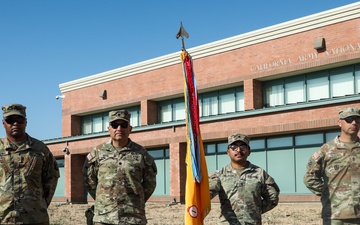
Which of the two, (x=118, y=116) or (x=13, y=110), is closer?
(x=13, y=110)

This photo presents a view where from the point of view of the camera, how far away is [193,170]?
7559 millimetres

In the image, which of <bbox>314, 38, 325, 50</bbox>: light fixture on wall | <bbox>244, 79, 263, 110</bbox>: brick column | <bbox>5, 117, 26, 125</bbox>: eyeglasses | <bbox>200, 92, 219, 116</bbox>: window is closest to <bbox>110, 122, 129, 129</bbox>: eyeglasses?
<bbox>5, 117, 26, 125</bbox>: eyeglasses

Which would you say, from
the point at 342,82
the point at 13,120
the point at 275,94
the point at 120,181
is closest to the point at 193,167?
the point at 120,181

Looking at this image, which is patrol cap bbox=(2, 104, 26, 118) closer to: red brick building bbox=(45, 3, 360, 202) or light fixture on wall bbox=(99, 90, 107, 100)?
red brick building bbox=(45, 3, 360, 202)

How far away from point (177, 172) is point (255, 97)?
546 centimetres

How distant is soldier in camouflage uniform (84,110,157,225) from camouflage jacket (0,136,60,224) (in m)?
0.66

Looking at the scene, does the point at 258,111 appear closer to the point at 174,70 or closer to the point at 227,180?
the point at 174,70

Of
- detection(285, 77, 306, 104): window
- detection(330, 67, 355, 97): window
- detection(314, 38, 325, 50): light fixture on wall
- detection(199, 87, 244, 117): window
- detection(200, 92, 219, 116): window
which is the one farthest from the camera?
detection(200, 92, 219, 116): window

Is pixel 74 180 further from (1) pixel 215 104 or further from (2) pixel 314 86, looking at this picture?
(2) pixel 314 86

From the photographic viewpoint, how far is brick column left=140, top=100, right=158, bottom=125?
35094 millimetres

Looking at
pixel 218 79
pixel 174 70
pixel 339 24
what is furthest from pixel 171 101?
pixel 339 24

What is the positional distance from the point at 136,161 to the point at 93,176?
593 mm

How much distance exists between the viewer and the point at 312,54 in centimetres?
2745

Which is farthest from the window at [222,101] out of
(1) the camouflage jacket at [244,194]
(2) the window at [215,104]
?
(1) the camouflage jacket at [244,194]
